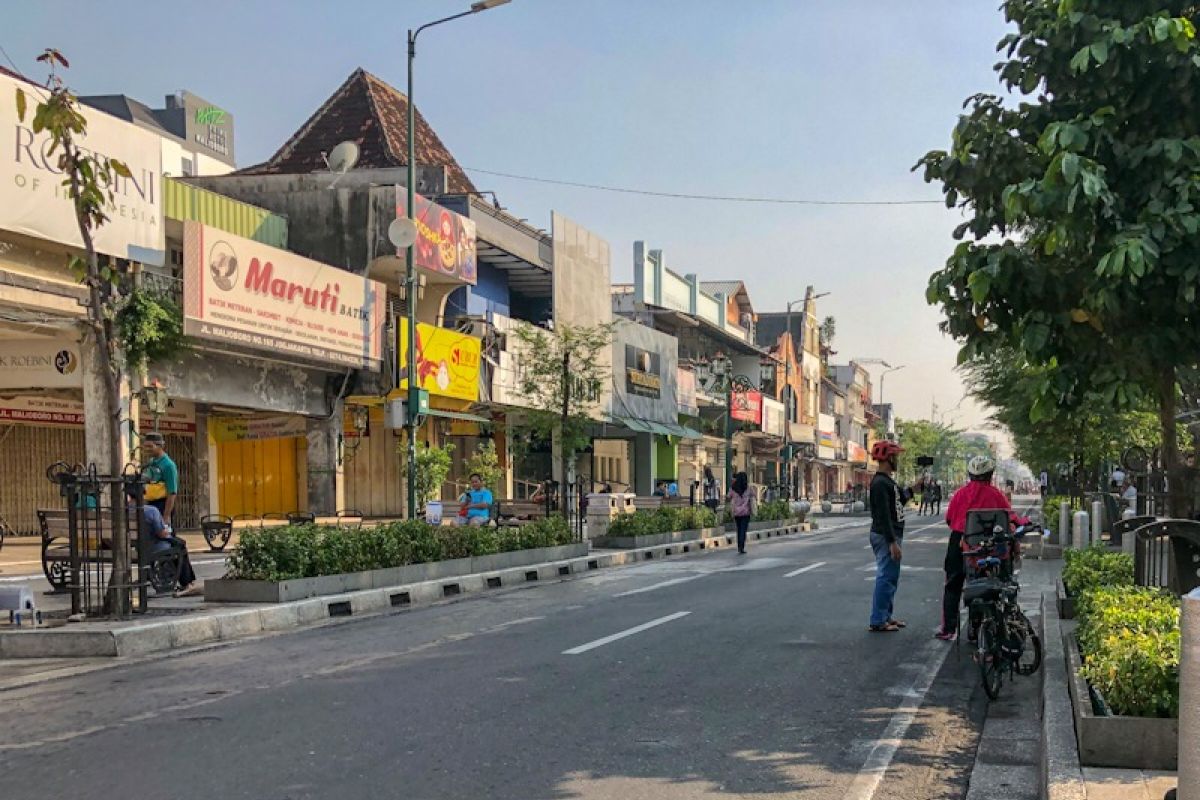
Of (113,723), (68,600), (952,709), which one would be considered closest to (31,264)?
(68,600)

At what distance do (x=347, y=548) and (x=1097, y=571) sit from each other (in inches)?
340

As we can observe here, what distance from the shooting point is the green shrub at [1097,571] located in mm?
8961

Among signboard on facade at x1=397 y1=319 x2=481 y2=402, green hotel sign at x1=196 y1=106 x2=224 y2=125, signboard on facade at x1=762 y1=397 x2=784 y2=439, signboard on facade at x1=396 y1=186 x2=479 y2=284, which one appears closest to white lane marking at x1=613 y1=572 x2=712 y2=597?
signboard on facade at x1=397 y1=319 x2=481 y2=402

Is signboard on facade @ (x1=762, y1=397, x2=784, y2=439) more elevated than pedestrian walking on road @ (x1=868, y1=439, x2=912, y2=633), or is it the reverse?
signboard on facade @ (x1=762, y1=397, x2=784, y2=439)

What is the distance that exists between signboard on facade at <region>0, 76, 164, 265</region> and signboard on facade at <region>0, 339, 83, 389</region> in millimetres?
2498

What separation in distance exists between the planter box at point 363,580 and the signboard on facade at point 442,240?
1114 centimetres

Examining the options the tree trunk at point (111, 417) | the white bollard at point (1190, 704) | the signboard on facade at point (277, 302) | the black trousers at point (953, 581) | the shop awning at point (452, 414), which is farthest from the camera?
the shop awning at point (452, 414)

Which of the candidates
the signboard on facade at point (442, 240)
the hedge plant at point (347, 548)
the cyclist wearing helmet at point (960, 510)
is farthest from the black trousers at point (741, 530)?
the cyclist wearing helmet at point (960, 510)

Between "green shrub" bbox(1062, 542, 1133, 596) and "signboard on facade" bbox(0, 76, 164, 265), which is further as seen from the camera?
"signboard on facade" bbox(0, 76, 164, 265)

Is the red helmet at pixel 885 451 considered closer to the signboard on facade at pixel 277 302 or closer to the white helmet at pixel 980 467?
the white helmet at pixel 980 467

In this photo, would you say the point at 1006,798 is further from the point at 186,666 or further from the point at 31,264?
the point at 31,264

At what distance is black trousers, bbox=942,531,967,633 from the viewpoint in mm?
9984

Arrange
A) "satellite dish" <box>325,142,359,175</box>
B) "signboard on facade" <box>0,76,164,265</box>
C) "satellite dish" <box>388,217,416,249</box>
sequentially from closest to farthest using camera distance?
1. "signboard on facade" <box>0,76,164,265</box>
2. "satellite dish" <box>388,217,416,249</box>
3. "satellite dish" <box>325,142,359,175</box>

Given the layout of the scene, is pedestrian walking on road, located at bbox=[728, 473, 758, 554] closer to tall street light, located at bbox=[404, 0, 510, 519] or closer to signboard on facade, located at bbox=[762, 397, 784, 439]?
tall street light, located at bbox=[404, 0, 510, 519]
